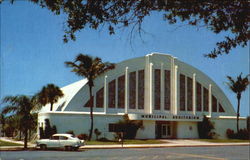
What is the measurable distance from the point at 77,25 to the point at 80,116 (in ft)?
102

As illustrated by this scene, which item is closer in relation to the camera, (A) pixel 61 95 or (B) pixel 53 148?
(B) pixel 53 148

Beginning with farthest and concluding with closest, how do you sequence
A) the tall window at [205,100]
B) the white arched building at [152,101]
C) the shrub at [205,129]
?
the tall window at [205,100] < the shrub at [205,129] < the white arched building at [152,101]

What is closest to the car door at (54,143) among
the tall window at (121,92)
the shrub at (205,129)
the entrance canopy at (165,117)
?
the entrance canopy at (165,117)

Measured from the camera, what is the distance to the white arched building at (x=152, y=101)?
133 ft

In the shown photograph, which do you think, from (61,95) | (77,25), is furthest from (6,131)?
(77,25)

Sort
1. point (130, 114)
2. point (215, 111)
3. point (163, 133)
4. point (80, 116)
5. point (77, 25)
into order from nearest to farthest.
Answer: point (77, 25) < point (80, 116) < point (130, 114) < point (163, 133) < point (215, 111)

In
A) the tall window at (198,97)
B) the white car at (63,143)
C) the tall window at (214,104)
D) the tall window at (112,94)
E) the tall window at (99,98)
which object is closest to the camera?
the white car at (63,143)

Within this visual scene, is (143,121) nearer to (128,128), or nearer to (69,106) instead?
(128,128)

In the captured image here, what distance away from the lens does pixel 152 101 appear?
A: 147 ft

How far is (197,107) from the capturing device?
159 feet

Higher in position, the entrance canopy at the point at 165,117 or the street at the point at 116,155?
the entrance canopy at the point at 165,117

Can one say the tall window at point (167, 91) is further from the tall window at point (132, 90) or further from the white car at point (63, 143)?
the white car at point (63, 143)

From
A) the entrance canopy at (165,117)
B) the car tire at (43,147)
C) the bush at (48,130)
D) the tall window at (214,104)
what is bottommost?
the car tire at (43,147)

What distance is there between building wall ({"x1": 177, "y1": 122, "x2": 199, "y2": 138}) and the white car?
2156 cm
